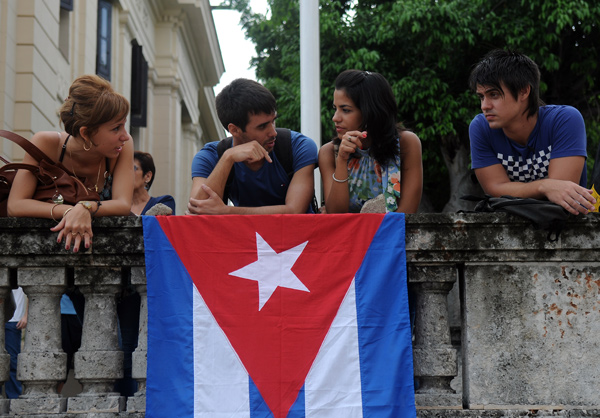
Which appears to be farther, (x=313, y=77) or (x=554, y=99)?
(x=554, y=99)

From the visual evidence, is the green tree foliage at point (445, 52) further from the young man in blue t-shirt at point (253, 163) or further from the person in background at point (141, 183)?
the young man in blue t-shirt at point (253, 163)

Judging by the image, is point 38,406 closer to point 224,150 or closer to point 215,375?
point 215,375

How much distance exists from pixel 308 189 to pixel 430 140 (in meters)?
11.8

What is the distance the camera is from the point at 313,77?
29.8 ft

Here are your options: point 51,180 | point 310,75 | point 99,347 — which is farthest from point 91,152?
point 310,75

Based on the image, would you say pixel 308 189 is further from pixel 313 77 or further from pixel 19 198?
pixel 313 77

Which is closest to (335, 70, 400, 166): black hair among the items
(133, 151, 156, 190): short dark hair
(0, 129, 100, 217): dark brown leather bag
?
(0, 129, 100, 217): dark brown leather bag

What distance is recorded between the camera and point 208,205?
4.51 m

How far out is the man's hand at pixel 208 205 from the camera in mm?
4500

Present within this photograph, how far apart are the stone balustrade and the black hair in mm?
740

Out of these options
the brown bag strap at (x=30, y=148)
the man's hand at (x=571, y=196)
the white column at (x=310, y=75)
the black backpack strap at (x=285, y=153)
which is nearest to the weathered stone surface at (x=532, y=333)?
the man's hand at (x=571, y=196)

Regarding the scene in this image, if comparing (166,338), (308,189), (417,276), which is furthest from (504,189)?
(166,338)

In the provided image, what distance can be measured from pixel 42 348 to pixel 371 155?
6.47ft

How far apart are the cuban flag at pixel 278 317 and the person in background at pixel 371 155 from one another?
0.59 meters
